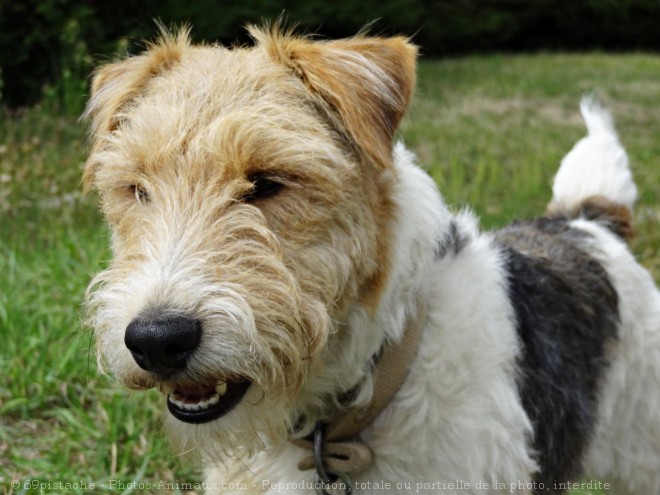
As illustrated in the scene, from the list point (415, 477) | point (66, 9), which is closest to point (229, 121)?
point (415, 477)

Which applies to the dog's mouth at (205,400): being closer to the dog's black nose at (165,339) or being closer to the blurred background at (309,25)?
the dog's black nose at (165,339)

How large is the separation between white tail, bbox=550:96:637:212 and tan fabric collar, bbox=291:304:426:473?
1604 millimetres

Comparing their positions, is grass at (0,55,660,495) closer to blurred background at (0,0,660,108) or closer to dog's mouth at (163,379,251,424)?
dog's mouth at (163,379,251,424)

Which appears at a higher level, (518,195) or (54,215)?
(518,195)

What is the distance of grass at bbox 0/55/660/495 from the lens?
385 centimetres

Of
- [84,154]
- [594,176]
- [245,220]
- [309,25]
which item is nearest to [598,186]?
[594,176]

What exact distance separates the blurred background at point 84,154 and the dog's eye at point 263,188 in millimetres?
979

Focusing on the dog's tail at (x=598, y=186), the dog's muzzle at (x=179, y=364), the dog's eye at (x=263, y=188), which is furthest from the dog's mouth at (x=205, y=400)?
the dog's tail at (x=598, y=186)

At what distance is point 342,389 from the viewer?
8.96 feet

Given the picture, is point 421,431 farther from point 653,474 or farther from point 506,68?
point 506,68

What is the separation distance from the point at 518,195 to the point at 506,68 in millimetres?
11895

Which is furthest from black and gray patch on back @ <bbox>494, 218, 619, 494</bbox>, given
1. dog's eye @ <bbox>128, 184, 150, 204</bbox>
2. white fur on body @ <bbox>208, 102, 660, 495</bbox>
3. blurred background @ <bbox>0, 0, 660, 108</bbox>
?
dog's eye @ <bbox>128, 184, 150, 204</bbox>

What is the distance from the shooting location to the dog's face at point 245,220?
228 centimetres

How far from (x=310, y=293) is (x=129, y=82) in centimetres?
114
